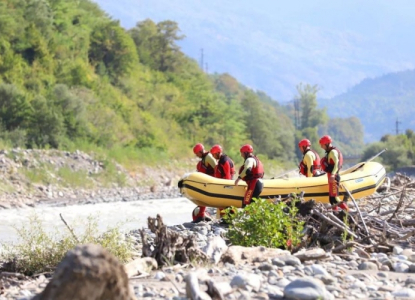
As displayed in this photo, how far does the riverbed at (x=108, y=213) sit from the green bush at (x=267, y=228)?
362 inches

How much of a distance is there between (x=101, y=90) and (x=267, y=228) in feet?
136

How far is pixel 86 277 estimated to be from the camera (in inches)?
254

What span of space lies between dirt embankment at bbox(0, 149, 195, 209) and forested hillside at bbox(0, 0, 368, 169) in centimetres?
229

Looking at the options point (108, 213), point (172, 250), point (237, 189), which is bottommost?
point (108, 213)

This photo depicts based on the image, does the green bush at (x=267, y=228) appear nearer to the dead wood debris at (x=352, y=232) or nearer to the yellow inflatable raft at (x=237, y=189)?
the dead wood debris at (x=352, y=232)

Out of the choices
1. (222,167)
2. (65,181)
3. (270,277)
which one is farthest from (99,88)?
(270,277)

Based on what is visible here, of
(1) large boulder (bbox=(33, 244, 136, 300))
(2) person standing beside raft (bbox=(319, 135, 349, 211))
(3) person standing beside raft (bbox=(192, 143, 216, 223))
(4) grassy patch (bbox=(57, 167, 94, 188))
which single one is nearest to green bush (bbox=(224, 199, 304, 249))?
(1) large boulder (bbox=(33, 244, 136, 300))

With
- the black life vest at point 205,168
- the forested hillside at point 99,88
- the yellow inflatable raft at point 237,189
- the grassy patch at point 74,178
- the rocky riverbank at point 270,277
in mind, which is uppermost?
the forested hillside at point 99,88

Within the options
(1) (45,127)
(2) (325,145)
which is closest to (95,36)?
(1) (45,127)

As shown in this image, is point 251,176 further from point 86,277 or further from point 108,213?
point 108,213

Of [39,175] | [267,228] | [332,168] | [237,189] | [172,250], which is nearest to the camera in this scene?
[172,250]

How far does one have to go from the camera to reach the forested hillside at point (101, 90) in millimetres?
39406

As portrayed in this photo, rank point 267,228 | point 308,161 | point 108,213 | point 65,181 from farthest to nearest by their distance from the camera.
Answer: point 65,181, point 108,213, point 308,161, point 267,228

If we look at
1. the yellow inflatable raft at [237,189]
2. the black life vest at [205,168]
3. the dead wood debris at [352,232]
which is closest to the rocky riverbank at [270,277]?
the dead wood debris at [352,232]
